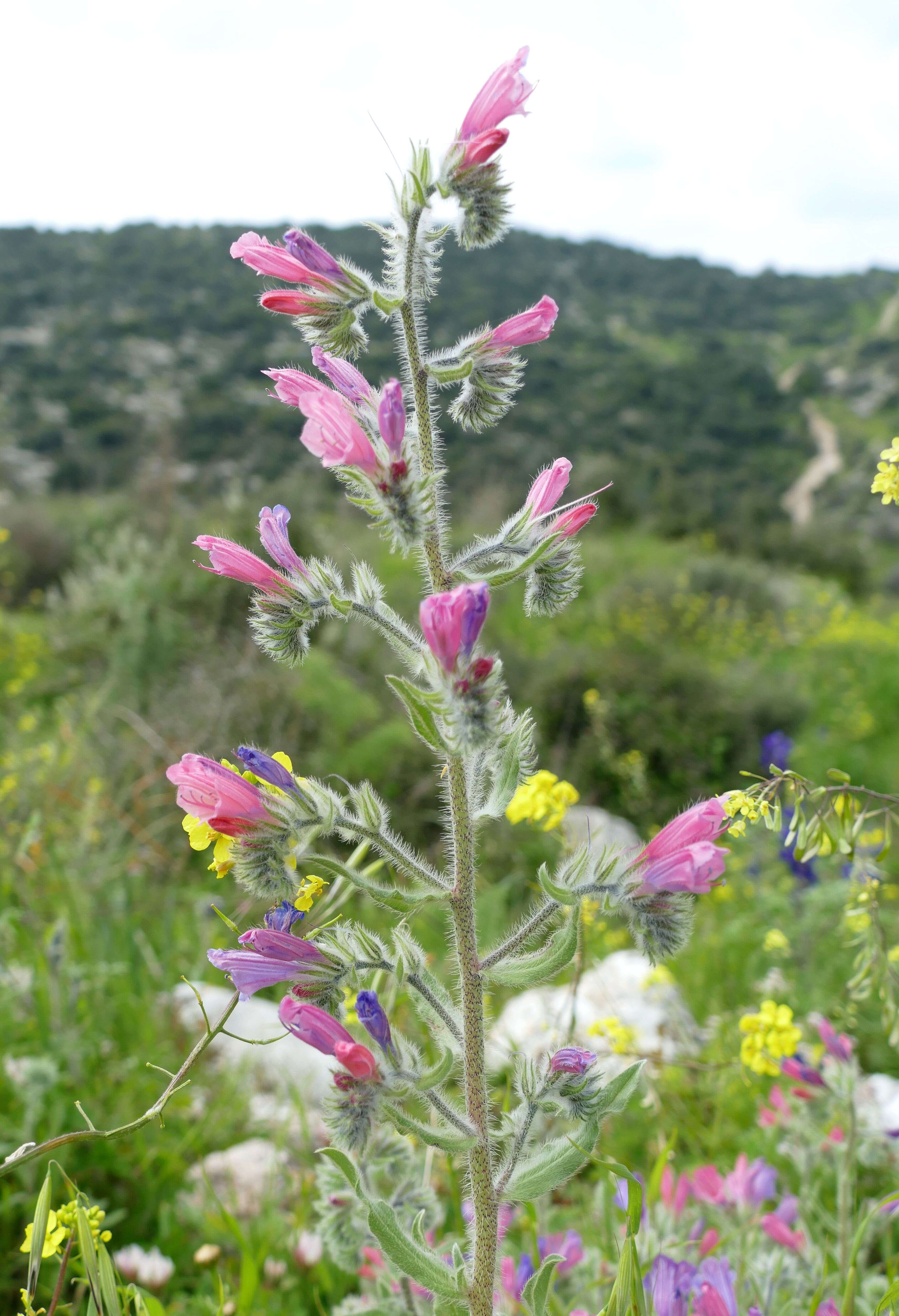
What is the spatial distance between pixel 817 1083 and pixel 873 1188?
76cm

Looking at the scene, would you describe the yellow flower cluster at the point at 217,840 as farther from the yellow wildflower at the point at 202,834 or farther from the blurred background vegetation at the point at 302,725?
the blurred background vegetation at the point at 302,725

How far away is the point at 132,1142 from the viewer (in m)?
2.67

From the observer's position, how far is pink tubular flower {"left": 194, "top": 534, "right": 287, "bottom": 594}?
1.48 m

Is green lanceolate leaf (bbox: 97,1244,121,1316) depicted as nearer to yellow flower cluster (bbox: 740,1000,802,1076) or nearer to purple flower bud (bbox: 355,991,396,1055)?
purple flower bud (bbox: 355,991,396,1055)

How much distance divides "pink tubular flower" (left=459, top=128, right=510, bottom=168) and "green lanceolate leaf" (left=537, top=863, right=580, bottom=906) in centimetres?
113

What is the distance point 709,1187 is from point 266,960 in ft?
4.71

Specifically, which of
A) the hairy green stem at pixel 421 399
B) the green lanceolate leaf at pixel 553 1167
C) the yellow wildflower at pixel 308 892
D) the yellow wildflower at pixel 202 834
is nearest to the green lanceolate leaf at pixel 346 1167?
the green lanceolate leaf at pixel 553 1167

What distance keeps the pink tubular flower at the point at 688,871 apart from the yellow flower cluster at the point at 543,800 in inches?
40.7

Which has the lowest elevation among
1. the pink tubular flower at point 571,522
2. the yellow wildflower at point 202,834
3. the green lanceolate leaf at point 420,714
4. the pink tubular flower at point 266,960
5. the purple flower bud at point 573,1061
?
the purple flower bud at point 573,1061

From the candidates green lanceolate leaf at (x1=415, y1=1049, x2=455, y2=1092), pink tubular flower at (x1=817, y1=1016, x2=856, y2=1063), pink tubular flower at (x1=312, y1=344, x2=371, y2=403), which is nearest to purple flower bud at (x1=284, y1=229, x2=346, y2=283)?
pink tubular flower at (x1=312, y1=344, x2=371, y2=403)

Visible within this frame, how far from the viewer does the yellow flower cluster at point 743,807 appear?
137cm

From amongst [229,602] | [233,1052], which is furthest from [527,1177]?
[229,602]

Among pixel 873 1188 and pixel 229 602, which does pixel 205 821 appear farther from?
pixel 229 602

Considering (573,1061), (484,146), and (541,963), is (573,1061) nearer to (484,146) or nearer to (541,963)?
(541,963)
